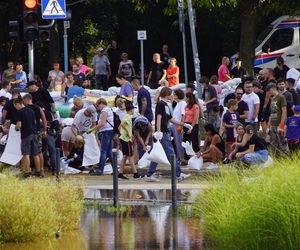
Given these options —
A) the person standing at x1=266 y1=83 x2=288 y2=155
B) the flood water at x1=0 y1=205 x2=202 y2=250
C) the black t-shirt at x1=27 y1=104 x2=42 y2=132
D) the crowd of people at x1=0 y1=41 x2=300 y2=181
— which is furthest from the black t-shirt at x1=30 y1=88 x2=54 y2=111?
the flood water at x1=0 y1=205 x2=202 y2=250

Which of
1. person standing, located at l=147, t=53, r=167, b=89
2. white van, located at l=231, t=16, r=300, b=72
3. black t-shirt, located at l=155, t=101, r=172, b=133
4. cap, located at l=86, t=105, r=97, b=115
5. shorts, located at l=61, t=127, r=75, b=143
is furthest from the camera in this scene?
white van, located at l=231, t=16, r=300, b=72

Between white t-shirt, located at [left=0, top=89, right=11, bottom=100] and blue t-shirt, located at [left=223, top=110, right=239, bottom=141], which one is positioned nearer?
blue t-shirt, located at [left=223, top=110, right=239, bottom=141]

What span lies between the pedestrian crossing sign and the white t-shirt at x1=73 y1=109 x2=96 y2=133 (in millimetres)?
2553

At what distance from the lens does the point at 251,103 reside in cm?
2461

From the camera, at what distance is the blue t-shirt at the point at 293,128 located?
22.2 meters

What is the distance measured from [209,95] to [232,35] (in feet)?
66.4

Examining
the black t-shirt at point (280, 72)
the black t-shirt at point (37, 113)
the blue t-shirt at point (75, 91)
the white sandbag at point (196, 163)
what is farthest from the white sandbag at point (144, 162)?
the black t-shirt at point (280, 72)

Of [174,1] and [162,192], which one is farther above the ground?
[174,1]

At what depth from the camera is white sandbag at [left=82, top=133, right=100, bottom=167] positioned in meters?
23.6

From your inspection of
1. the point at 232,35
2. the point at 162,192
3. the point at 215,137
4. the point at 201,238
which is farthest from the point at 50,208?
the point at 232,35

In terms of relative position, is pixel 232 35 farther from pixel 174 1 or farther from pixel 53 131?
pixel 53 131

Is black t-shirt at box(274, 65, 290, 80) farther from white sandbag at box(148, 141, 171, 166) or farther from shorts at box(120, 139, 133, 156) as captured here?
white sandbag at box(148, 141, 171, 166)

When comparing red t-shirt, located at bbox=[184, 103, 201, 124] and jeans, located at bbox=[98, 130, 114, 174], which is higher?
red t-shirt, located at bbox=[184, 103, 201, 124]

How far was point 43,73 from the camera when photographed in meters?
47.5
